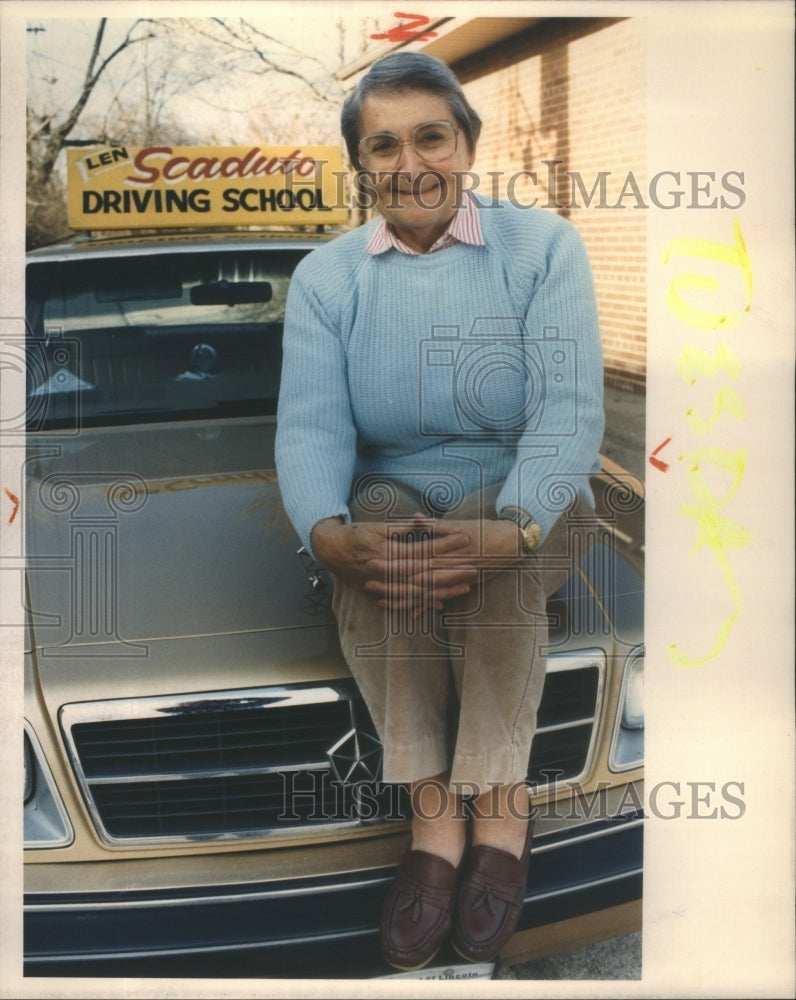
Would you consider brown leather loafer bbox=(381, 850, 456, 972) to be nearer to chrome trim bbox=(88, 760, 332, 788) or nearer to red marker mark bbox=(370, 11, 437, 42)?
chrome trim bbox=(88, 760, 332, 788)

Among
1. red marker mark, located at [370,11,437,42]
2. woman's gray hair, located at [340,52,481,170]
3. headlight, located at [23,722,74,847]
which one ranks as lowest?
headlight, located at [23,722,74,847]

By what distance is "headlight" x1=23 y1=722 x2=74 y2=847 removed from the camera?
2.50 metres

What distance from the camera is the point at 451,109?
108 inches

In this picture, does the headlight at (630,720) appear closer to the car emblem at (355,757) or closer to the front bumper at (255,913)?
the front bumper at (255,913)

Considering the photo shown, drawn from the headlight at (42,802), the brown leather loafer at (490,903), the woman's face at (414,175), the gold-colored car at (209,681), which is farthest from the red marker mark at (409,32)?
the brown leather loafer at (490,903)

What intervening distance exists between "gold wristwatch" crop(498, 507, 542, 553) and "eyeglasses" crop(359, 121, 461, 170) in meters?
0.90

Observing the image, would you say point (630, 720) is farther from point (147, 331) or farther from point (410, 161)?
point (147, 331)

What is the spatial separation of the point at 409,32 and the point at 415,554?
4.44ft

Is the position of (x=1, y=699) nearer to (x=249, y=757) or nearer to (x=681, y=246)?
(x=249, y=757)

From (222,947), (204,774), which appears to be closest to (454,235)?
(204,774)

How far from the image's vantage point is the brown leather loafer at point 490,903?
2.61 m

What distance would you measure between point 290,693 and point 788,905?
5.22ft

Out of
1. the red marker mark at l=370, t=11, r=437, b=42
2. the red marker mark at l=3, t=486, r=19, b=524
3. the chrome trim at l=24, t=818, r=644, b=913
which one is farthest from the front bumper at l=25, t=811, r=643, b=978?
the red marker mark at l=370, t=11, r=437, b=42

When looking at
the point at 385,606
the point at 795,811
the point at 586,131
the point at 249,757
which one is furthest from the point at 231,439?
the point at 795,811
